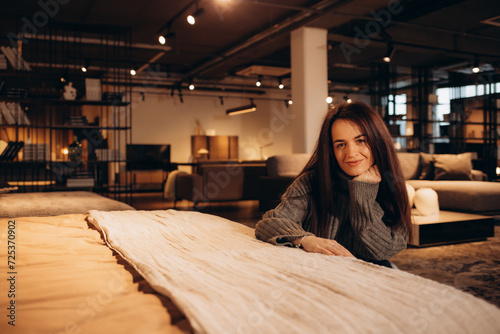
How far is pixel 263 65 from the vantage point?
405 inches

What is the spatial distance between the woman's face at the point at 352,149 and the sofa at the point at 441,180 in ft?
14.0

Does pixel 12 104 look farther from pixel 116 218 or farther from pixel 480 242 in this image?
pixel 480 242

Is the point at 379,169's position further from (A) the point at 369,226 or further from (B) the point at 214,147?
(B) the point at 214,147

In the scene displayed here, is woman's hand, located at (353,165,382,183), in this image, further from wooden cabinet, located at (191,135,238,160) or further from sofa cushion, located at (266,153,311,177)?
wooden cabinet, located at (191,135,238,160)

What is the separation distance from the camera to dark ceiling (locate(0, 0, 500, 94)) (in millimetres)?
6660

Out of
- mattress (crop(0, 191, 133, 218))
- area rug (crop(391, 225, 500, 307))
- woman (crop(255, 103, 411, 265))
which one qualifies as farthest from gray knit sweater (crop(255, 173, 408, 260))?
mattress (crop(0, 191, 133, 218))

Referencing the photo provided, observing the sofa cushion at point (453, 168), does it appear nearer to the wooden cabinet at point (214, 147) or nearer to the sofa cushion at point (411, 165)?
the sofa cushion at point (411, 165)

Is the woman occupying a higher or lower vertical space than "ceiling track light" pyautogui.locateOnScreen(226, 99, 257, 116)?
lower

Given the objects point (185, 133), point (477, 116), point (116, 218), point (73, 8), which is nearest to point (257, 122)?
point (185, 133)

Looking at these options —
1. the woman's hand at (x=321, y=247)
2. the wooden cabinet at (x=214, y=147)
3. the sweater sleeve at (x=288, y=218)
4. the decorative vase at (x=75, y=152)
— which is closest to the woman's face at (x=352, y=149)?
the sweater sleeve at (x=288, y=218)

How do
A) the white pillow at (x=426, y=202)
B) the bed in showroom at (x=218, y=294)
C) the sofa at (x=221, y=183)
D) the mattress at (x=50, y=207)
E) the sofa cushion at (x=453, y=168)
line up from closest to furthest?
the bed in showroom at (x=218, y=294) < the mattress at (x=50, y=207) < the white pillow at (x=426, y=202) < the sofa cushion at (x=453, y=168) < the sofa at (x=221, y=183)

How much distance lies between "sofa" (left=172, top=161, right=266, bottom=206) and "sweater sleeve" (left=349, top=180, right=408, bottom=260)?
613cm

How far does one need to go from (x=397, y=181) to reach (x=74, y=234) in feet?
3.71

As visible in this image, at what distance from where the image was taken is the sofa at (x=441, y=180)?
5.14 metres
